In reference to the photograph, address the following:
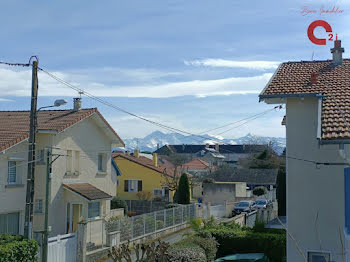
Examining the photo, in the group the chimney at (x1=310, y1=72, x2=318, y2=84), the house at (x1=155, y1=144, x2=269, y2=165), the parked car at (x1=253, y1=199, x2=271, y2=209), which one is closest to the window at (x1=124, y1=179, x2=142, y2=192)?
the parked car at (x1=253, y1=199, x2=271, y2=209)

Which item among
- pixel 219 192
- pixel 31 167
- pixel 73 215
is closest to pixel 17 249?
pixel 31 167

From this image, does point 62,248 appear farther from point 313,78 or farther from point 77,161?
point 313,78

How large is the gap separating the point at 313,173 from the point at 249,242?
26.0 feet

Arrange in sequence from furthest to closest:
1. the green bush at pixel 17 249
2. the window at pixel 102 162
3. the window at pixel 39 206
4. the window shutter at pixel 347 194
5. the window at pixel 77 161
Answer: the window at pixel 102 162 → the window at pixel 77 161 → the window at pixel 39 206 → the green bush at pixel 17 249 → the window shutter at pixel 347 194

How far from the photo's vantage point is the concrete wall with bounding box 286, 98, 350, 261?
12664mm

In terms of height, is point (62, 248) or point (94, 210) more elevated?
point (94, 210)

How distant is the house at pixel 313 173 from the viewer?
1260 cm

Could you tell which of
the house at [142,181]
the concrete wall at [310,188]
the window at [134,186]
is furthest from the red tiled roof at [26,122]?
the window at [134,186]

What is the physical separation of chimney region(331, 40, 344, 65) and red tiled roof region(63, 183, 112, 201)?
47.8ft

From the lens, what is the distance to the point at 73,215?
85.4ft

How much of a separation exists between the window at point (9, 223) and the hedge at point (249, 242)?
29.9 feet

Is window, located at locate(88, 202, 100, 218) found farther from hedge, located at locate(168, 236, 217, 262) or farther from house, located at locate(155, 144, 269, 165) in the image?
house, located at locate(155, 144, 269, 165)

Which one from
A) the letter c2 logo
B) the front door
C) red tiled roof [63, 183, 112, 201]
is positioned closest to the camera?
the letter c2 logo

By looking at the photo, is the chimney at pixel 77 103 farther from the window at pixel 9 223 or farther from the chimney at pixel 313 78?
the chimney at pixel 313 78
